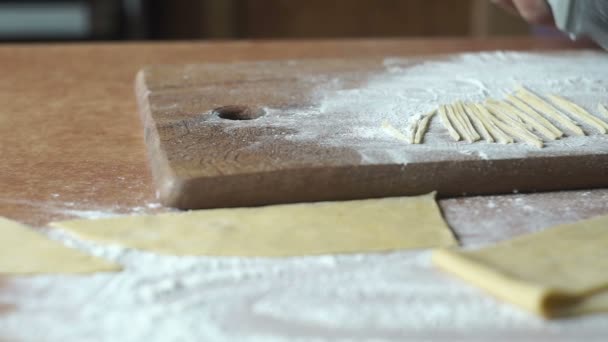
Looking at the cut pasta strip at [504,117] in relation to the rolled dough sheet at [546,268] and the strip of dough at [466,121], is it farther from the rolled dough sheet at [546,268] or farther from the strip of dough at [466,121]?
the rolled dough sheet at [546,268]

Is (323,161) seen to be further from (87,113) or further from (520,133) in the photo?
(87,113)

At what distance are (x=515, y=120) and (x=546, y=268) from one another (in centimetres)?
36

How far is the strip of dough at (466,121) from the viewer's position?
1.00 meters

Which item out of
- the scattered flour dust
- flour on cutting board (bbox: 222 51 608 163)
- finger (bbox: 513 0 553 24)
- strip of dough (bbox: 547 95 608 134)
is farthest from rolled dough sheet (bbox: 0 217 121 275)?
finger (bbox: 513 0 553 24)

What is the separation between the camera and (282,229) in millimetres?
847

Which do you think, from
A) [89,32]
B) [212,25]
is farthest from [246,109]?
[212,25]

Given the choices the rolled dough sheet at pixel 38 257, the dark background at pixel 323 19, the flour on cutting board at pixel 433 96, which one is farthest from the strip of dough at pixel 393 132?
the dark background at pixel 323 19

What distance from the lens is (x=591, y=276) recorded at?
28.9 inches

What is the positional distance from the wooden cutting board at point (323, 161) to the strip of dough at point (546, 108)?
36 millimetres

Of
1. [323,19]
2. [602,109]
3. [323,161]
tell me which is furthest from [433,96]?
[323,19]

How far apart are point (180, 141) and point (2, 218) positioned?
0.24m

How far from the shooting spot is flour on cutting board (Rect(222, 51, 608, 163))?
979 mm

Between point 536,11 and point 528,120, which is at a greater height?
point 536,11

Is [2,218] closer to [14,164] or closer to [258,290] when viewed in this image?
[14,164]
